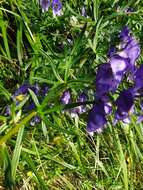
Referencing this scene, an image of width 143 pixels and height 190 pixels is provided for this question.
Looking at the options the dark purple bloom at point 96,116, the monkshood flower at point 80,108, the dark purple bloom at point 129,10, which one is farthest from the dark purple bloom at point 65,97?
the dark purple bloom at point 129,10

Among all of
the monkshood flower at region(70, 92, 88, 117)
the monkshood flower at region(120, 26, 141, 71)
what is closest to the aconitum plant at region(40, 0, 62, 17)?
the monkshood flower at region(70, 92, 88, 117)

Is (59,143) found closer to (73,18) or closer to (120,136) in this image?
(120,136)

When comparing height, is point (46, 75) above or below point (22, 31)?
below

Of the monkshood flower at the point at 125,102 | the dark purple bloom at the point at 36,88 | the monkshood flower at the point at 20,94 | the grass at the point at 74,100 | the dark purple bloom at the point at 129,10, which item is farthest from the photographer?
the dark purple bloom at the point at 129,10

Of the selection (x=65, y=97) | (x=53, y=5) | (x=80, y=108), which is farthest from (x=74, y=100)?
(x=53, y=5)

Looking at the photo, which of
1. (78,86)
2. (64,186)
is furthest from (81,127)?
(78,86)

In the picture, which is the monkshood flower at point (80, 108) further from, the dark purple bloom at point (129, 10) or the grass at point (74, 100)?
the dark purple bloom at point (129, 10)

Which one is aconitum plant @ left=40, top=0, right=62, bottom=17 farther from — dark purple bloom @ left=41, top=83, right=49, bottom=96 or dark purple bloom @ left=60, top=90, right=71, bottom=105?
dark purple bloom @ left=60, top=90, right=71, bottom=105

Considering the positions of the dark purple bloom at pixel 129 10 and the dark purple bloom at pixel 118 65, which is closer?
the dark purple bloom at pixel 118 65
